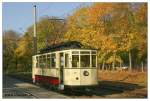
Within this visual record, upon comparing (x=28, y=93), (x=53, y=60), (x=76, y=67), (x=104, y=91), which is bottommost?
(x=104, y=91)

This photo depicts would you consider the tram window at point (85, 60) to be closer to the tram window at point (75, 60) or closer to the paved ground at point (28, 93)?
the tram window at point (75, 60)

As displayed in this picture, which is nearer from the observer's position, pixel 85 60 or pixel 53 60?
pixel 85 60

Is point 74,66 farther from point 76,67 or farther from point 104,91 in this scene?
point 104,91

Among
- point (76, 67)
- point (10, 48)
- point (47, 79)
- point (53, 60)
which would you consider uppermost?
point (10, 48)

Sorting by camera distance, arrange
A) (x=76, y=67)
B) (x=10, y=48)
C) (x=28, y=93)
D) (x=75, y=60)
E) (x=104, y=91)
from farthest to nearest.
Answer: (x=10, y=48) < (x=104, y=91) < (x=28, y=93) < (x=75, y=60) < (x=76, y=67)

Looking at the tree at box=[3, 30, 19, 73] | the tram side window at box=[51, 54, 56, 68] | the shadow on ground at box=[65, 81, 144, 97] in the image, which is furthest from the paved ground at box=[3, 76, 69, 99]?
the tree at box=[3, 30, 19, 73]

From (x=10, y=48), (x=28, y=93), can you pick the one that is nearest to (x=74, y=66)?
(x=28, y=93)

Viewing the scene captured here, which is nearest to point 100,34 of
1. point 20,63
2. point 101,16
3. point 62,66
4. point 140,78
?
point 101,16

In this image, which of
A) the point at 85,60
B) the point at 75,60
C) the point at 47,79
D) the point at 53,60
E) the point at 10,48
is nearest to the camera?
the point at 75,60

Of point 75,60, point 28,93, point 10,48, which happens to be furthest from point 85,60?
point 10,48

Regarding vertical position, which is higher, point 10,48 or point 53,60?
point 10,48

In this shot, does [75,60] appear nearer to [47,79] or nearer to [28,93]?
[28,93]

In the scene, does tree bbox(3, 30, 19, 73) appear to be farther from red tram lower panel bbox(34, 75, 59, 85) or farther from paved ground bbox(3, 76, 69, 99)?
paved ground bbox(3, 76, 69, 99)

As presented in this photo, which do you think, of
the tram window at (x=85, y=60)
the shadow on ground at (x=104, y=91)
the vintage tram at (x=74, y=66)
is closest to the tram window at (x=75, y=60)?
the vintage tram at (x=74, y=66)
